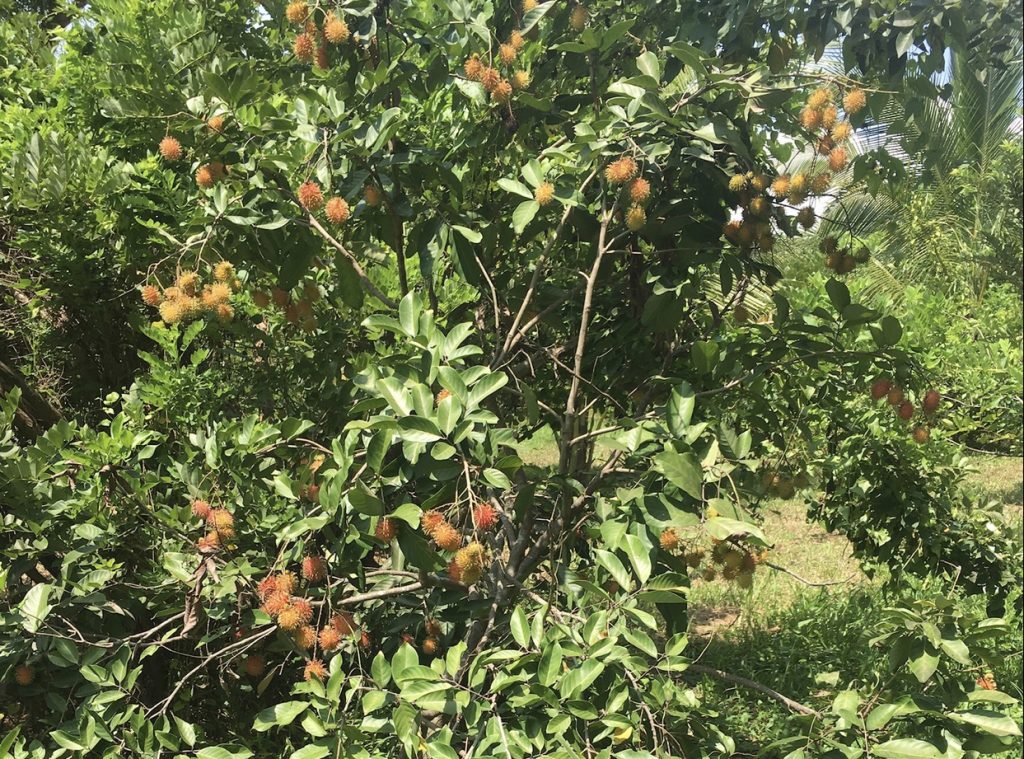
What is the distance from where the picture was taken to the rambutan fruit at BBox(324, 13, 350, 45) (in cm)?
141

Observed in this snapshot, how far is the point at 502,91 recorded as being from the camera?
57.0 inches

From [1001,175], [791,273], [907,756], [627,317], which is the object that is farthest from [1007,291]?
[907,756]

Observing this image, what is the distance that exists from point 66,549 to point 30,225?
2.67ft

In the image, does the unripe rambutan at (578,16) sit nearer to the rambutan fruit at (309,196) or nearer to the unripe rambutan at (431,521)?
the rambutan fruit at (309,196)

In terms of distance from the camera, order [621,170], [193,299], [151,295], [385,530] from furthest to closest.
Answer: [151,295] → [193,299] → [621,170] → [385,530]

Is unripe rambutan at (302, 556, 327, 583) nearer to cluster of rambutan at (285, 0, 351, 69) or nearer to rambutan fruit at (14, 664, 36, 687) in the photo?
rambutan fruit at (14, 664, 36, 687)

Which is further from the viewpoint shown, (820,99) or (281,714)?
(820,99)

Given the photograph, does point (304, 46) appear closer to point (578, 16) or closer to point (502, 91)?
point (502, 91)

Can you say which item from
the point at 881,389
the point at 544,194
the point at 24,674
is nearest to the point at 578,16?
the point at 544,194

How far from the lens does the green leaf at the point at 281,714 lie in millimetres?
1249

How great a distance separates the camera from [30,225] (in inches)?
75.2

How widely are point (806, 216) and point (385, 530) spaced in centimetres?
98

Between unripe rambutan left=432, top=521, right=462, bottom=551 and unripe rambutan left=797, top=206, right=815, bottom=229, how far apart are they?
35.6 inches

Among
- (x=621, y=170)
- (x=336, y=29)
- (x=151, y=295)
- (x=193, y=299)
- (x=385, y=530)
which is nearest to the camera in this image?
(x=385, y=530)
